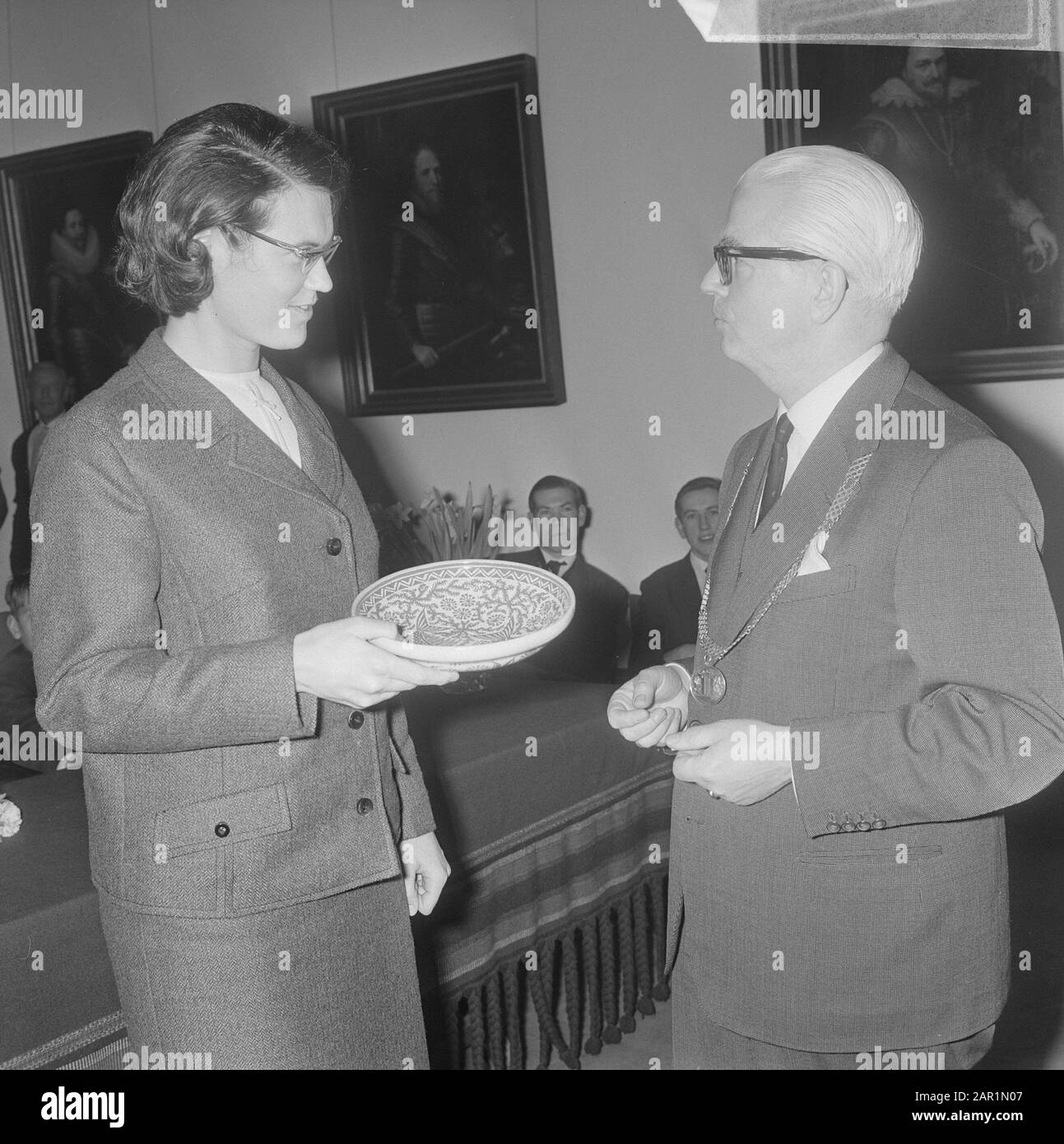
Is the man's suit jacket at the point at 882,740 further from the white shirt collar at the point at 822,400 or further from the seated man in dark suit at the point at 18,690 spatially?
the seated man in dark suit at the point at 18,690

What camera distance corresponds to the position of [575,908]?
312 centimetres

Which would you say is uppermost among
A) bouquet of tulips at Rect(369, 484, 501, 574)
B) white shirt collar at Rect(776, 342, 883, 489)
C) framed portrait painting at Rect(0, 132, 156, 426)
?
framed portrait painting at Rect(0, 132, 156, 426)

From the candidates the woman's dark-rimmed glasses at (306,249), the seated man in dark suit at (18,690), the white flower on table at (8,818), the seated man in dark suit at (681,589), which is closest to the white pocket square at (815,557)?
the woman's dark-rimmed glasses at (306,249)

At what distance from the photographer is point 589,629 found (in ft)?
16.4

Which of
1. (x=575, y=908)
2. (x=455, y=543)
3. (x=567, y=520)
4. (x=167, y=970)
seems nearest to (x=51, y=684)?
(x=167, y=970)

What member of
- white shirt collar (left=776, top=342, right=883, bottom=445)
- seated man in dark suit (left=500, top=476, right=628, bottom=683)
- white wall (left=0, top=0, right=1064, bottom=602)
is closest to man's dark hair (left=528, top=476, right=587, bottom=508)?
seated man in dark suit (left=500, top=476, right=628, bottom=683)

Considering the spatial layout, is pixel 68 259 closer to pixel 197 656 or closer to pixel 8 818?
pixel 8 818

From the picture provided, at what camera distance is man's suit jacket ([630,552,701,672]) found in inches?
189

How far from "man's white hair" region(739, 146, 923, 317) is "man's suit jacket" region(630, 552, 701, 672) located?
316cm

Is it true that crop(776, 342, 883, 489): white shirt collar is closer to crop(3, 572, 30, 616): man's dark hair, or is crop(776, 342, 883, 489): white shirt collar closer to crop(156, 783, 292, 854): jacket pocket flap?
crop(156, 783, 292, 854): jacket pocket flap

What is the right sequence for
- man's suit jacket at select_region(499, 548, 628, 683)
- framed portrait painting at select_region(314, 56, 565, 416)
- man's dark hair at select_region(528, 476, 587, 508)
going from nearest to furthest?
1. man's suit jacket at select_region(499, 548, 628, 683)
2. man's dark hair at select_region(528, 476, 587, 508)
3. framed portrait painting at select_region(314, 56, 565, 416)

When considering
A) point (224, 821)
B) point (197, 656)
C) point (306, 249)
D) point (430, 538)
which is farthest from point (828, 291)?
point (430, 538)

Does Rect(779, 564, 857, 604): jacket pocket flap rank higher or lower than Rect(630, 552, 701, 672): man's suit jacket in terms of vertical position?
higher
